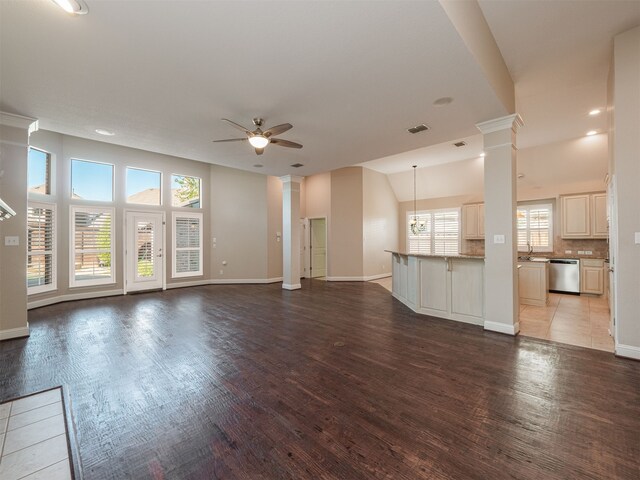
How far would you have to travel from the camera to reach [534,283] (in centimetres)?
538

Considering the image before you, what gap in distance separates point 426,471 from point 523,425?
89 centimetres

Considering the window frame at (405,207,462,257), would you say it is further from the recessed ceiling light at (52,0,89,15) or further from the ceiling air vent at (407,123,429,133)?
the recessed ceiling light at (52,0,89,15)

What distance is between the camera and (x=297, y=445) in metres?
1.69

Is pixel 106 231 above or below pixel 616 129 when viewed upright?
below

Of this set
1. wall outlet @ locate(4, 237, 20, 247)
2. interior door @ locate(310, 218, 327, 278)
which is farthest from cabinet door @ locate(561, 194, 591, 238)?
wall outlet @ locate(4, 237, 20, 247)

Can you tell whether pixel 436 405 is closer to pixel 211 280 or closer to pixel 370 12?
pixel 370 12

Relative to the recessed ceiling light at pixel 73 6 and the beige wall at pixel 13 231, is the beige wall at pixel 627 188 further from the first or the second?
the beige wall at pixel 13 231

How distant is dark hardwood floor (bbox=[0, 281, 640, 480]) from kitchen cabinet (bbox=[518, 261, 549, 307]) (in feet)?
8.26

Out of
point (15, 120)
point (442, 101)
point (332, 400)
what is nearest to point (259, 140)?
point (442, 101)

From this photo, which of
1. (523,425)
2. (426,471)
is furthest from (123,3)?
(523,425)

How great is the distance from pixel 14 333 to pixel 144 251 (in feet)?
11.1

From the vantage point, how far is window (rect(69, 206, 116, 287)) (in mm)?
5863

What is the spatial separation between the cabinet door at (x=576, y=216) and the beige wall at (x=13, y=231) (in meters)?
10.3

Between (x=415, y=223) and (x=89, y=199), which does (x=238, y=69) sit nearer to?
(x=89, y=199)
